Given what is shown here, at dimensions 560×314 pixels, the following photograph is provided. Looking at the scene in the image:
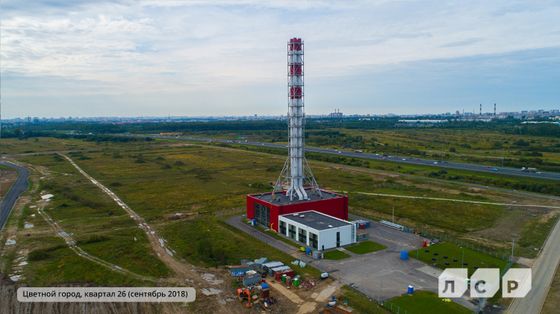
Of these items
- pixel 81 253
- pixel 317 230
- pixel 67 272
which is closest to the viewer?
pixel 67 272

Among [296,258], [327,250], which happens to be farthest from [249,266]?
[327,250]

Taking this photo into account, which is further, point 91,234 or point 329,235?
point 91,234

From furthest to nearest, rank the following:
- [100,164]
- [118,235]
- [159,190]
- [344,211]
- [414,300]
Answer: [100,164], [159,190], [344,211], [118,235], [414,300]

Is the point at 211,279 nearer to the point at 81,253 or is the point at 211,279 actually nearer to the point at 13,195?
the point at 81,253

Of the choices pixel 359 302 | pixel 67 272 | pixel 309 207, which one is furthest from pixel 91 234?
pixel 359 302

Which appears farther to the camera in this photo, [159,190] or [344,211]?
[159,190]

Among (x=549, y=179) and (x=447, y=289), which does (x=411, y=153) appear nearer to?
(x=549, y=179)
